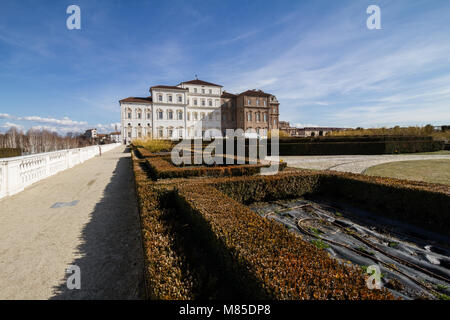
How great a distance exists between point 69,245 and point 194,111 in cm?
4708

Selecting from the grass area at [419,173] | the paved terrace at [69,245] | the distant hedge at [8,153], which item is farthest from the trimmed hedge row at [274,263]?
the distant hedge at [8,153]

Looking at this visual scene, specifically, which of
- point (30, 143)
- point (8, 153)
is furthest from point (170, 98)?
point (8, 153)

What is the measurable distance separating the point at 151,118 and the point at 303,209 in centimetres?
4428

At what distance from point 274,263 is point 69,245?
346 cm

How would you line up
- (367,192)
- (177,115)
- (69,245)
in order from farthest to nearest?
(177,115), (367,192), (69,245)

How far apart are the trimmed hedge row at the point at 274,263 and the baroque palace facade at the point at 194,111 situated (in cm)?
4369

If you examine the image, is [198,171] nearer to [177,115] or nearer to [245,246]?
[245,246]

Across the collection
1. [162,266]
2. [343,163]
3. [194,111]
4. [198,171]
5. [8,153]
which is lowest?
[162,266]

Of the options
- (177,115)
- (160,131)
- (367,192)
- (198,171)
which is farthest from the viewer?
(177,115)

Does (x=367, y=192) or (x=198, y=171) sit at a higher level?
(x=198, y=171)

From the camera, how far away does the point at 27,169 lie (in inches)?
283

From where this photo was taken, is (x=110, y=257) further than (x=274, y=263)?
Yes

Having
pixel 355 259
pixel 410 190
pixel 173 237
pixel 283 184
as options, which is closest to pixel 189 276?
pixel 173 237
